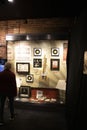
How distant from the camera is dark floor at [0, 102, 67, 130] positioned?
521 centimetres

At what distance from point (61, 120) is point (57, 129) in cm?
81

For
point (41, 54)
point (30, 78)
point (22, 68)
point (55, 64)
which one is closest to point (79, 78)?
point (55, 64)

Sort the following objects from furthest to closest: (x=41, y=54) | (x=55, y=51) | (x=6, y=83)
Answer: (x=41, y=54)
(x=55, y=51)
(x=6, y=83)

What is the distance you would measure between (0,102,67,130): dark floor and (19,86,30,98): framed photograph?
303 mm

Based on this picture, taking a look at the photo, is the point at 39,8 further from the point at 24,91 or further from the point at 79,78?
the point at 24,91

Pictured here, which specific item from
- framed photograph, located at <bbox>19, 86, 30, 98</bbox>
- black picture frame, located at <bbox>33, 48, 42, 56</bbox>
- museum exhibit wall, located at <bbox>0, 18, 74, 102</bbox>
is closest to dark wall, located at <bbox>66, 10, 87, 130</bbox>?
museum exhibit wall, located at <bbox>0, 18, 74, 102</bbox>

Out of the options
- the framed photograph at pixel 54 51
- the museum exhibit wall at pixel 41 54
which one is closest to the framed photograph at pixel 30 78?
the museum exhibit wall at pixel 41 54

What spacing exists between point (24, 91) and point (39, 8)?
3.19 meters

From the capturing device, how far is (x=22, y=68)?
7094 millimetres

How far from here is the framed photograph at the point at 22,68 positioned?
278 inches

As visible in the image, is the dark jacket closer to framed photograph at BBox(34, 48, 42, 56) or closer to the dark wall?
the dark wall

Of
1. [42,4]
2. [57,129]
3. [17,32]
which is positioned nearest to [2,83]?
[57,129]

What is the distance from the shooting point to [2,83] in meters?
5.32

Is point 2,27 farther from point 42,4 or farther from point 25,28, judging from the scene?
point 42,4
